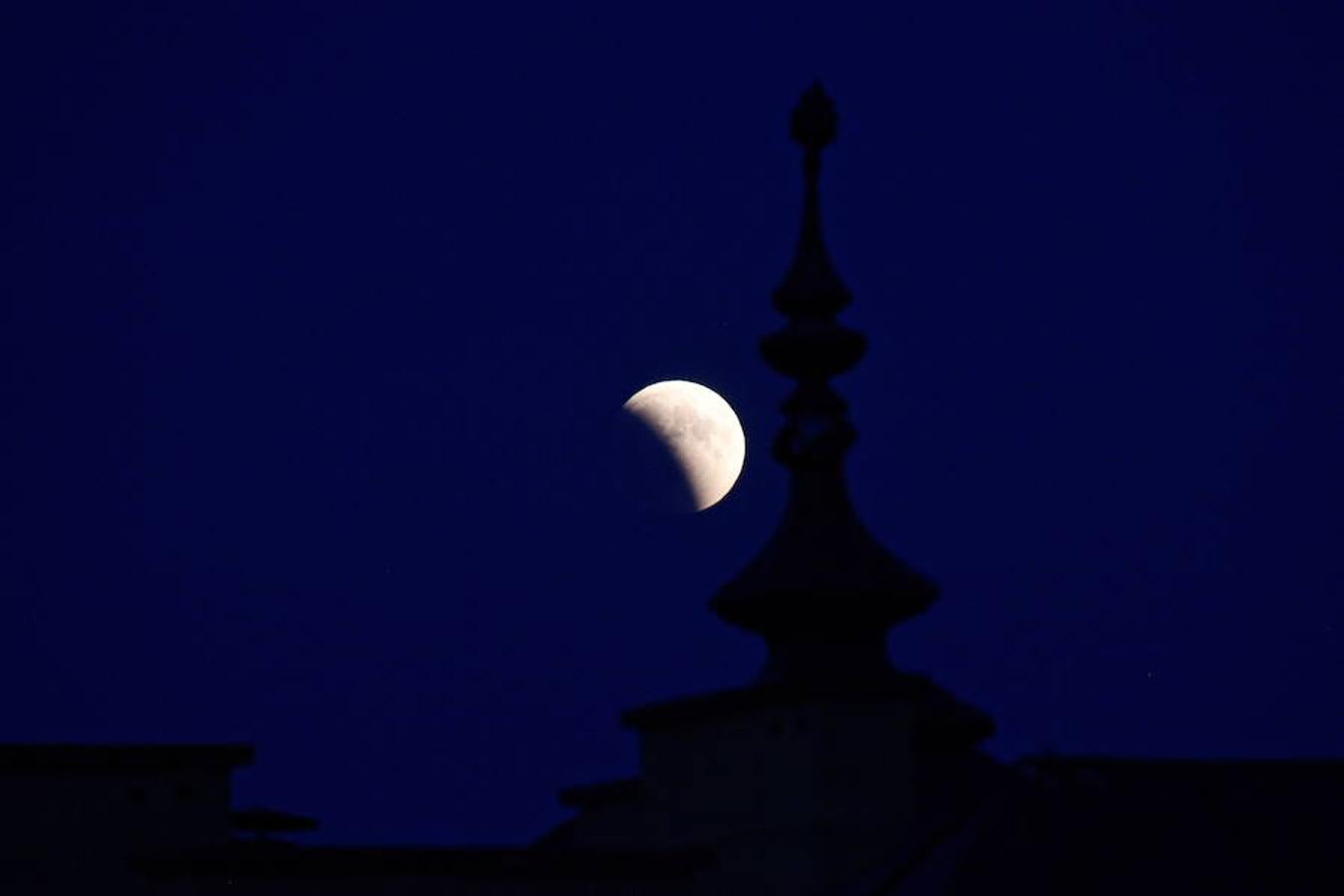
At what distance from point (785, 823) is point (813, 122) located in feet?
97.9

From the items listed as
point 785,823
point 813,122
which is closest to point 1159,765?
point 785,823

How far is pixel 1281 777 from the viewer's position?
3997 centimetres

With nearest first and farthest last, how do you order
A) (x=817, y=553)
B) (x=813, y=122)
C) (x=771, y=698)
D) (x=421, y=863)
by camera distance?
(x=421, y=863) < (x=771, y=698) < (x=817, y=553) < (x=813, y=122)

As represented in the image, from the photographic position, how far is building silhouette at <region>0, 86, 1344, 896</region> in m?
36.4

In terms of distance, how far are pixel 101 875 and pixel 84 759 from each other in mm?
1458

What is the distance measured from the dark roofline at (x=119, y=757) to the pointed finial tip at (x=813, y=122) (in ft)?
103

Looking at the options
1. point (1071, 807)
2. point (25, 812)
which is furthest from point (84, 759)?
point (1071, 807)

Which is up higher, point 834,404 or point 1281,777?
point 834,404

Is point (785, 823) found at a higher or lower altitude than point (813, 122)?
lower

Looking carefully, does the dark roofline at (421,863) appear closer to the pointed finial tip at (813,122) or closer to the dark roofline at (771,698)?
the dark roofline at (771,698)

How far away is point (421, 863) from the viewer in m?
36.0

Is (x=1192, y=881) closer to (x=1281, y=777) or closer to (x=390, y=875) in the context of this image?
(x=1281, y=777)

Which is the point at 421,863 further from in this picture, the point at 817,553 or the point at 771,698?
the point at 817,553

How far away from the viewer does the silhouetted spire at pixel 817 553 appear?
5484cm
